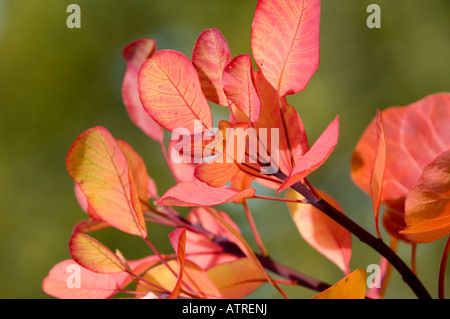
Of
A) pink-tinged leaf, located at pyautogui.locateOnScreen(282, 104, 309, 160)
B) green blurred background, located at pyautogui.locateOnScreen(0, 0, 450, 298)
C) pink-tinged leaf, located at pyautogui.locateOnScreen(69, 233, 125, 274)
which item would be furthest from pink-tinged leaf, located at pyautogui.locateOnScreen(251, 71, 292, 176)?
green blurred background, located at pyautogui.locateOnScreen(0, 0, 450, 298)

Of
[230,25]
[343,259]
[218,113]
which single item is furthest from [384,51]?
[343,259]

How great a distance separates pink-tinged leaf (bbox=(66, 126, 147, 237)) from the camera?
0.24m

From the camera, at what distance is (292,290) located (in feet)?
5.35

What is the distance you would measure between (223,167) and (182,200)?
0.02 metres

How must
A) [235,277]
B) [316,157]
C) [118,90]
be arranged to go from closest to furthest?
[316,157] → [235,277] → [118,90]

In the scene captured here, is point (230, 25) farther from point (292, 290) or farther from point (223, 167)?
point (223, 167)

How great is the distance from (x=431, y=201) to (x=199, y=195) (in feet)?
0.39

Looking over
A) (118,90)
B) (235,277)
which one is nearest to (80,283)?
(235,277)

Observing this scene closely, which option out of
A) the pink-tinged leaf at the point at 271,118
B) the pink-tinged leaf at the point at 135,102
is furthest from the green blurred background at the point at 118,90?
the pink-tinged leaf at the point at 271,118

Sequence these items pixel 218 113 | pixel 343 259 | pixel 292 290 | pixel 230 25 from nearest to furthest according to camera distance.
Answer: pixel 343 259 < pixel 218 113 < pixel 292 290 < pixel 230 25

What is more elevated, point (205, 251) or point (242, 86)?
point (242, 86)

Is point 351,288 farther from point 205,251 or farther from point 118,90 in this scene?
point 118,90

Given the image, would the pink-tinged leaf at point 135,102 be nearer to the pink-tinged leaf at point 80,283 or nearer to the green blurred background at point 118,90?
the pink-tinged leaf at point 80,283

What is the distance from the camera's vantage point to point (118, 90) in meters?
1.91
